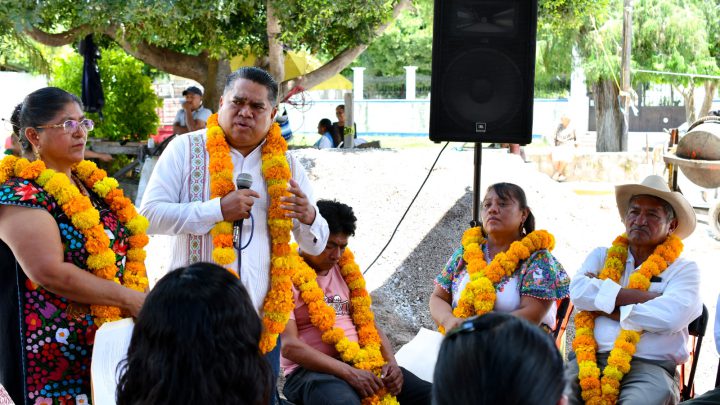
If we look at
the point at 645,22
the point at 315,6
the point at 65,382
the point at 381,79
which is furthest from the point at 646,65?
the point at 65,382

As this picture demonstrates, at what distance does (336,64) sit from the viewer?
41.8 feet

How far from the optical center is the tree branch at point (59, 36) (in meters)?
11.1

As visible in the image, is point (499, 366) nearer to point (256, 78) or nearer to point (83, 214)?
point (83, 214)

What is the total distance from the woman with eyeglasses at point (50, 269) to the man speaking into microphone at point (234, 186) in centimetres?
35

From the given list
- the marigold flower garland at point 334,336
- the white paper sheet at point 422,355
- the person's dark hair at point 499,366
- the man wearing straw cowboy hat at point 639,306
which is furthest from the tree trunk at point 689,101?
the person's dark hair at point 499,366

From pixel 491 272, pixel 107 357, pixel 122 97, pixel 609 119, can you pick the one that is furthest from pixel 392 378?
pixel 609 119

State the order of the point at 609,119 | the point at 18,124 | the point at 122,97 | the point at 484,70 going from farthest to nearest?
the point at 609,119
the point at 122,97
the point at 484,70
the point at 18,124

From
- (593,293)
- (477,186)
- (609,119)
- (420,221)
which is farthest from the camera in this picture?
(609,119)

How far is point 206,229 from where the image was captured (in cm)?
318

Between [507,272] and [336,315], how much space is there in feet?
2.85

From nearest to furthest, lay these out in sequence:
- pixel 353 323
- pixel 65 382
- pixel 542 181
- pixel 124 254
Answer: pixel 65 382 < pixel 124 254 < pixel 353 323 < pixel 542 181

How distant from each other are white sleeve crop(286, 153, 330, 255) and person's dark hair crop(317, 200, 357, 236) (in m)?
0.27

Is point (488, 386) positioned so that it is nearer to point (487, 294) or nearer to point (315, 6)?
point (487, 294)

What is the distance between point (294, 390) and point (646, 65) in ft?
69.5
